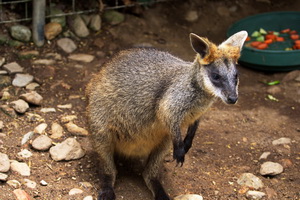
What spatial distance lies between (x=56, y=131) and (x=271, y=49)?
3825 millimetres

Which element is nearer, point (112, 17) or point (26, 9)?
point (26, 9)

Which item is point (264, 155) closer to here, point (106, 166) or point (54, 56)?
point (106, 166)

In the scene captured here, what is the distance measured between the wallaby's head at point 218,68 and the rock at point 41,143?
6.07 feet

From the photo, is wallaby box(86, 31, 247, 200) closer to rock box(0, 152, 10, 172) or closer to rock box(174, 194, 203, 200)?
rock box(174, 194, 203, 200)

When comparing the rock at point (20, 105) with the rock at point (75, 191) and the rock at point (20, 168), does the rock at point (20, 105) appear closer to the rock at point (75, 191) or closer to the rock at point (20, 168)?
the rock at point (20, 168)

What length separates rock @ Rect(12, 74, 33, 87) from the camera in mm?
6516

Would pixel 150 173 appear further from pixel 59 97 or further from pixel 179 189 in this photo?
pixel 59 97

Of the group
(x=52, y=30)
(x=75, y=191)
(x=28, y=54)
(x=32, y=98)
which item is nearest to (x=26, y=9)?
(x=52, y=30)

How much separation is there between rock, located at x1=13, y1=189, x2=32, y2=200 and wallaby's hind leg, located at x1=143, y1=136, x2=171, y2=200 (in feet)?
Answer: 4.10

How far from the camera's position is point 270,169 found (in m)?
5.62

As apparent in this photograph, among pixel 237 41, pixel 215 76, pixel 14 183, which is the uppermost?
pixel 237 41

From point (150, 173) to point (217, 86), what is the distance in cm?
131

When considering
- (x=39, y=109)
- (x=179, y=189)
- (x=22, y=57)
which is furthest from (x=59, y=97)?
(x=179, y=189)

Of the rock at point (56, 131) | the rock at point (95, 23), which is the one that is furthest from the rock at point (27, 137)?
the rock at point (95, 23)
